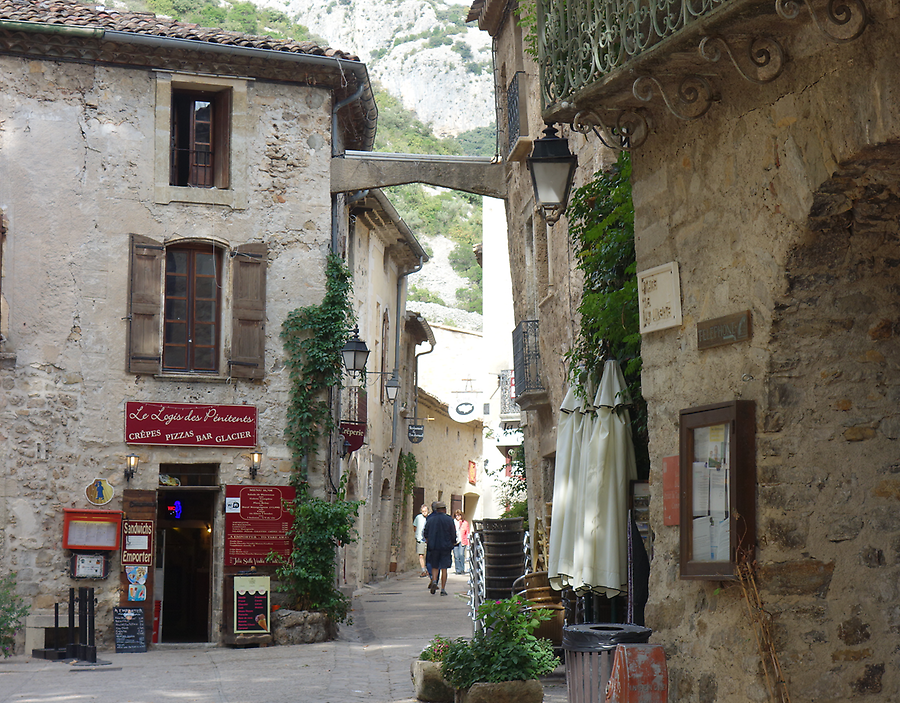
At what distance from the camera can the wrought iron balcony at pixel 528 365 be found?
1354 cm

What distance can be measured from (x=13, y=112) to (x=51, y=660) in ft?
21.3

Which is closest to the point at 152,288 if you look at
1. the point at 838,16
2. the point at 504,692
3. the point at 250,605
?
the point at 250,605

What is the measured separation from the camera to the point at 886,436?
5199mm

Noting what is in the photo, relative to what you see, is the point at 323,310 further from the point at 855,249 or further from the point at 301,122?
the point at 855,249

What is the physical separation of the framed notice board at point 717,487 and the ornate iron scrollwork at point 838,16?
171 cm

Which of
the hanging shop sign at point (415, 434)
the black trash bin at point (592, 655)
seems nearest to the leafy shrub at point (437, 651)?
the black trash bin at point (592, 655)

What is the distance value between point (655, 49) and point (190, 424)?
9726mm

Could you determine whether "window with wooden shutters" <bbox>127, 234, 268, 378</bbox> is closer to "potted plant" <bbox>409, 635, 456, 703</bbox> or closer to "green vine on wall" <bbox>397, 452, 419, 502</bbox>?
"potted plant" <bbox>409, 635, 456, 703</bbox>

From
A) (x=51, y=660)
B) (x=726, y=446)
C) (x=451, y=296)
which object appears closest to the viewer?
(x=726, y=446)

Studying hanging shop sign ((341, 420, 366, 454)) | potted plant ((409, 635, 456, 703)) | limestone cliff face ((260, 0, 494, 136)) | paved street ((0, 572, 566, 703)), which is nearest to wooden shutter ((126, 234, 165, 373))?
paved street ((0, 572, 566, 703))

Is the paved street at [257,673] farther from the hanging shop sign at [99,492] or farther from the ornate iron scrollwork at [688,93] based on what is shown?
the ornate iron scrollwork at [688,93]

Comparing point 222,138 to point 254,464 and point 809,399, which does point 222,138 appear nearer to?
point 254,464

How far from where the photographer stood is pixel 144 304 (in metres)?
13.6

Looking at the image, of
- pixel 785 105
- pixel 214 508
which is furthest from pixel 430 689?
pixel 214 508
